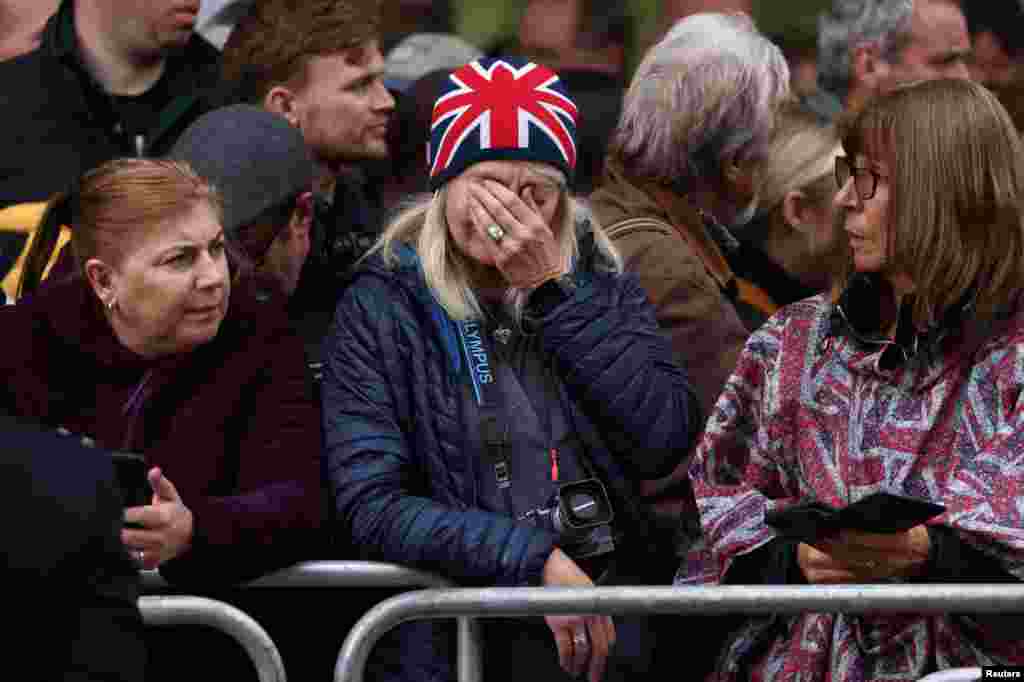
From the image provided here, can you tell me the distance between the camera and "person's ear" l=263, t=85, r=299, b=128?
5844 millimetres

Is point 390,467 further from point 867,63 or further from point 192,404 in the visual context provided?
point 867,63

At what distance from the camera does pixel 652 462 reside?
15.9ft

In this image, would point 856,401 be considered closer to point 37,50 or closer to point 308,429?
point 308,429

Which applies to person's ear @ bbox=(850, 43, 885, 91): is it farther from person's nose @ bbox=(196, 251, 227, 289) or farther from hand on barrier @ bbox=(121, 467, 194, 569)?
hand on barrier @ bbox=(121, 467, 194, 569)

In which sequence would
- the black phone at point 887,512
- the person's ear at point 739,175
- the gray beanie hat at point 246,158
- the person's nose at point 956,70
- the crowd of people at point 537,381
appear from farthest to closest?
the person's nose at point 956,70 → the person's ear at point 739,175 → the gray beanie hat at point 246,158 → the crowd of people at point 537,381 → the black phone at point 887,512

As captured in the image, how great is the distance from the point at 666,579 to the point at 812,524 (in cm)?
73

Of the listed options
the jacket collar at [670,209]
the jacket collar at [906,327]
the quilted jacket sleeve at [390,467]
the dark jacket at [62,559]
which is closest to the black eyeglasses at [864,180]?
the jacket collar at [906,327]

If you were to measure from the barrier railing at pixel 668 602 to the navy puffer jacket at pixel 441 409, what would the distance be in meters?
0.22

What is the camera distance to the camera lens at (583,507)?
4707mm

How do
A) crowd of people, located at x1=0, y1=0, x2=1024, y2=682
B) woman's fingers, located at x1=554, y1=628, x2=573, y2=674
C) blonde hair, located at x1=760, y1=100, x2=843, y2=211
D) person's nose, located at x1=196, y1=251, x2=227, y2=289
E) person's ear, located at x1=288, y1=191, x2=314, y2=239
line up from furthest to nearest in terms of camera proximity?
blonde hair, located at x1=760, y1=100, x2=843, y2=211 < person's ear, located at x1=288, y1=191, x2=314, y2=239 < person's nose, located at x1=196, y1=251, x2=227, y2=289 < woman's fingers, located at x1=554, y1=628, x2=573, y2=674 < crowd of people, located at x1=0, y1=0, x2=1024, y2=682

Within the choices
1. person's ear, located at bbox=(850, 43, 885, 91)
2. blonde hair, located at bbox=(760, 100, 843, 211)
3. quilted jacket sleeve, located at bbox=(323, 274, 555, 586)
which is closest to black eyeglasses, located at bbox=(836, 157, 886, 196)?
quilted jacket sleeve, located at bbox=(323, 274, 555, 586)

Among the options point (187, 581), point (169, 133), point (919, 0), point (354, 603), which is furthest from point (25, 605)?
point (919, 0)

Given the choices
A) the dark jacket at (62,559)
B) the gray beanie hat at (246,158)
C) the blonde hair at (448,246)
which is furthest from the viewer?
the gray beanie hat at (246,158)

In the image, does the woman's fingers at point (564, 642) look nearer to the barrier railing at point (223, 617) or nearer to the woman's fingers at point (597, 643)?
the woman's fingers at point (597, 643)
